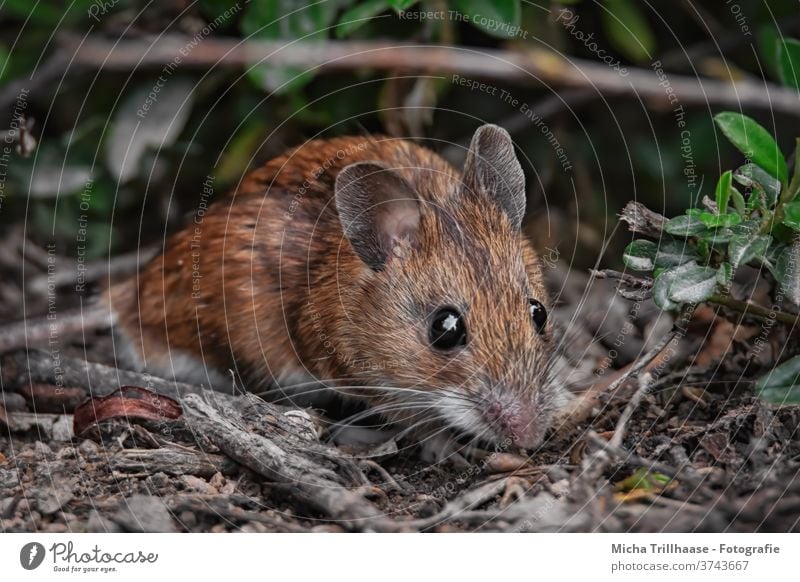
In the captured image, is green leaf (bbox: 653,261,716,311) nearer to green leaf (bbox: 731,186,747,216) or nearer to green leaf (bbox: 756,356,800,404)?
green leaf (bbox: 731,186,747,216)

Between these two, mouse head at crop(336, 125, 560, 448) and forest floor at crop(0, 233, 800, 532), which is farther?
mouse head at crop(336, 125, 560, 448)

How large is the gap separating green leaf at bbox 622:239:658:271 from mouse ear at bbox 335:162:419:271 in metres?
0.76

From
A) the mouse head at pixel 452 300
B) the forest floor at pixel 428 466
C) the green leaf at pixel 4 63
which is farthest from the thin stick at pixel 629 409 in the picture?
the green leaf at pixel 4 63

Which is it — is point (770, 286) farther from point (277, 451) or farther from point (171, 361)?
point (171, 361)

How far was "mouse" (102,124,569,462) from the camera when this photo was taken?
3.32 m

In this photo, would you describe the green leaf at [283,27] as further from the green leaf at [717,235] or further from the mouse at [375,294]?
the green leaf at [717,235]

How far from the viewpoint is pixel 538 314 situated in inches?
135

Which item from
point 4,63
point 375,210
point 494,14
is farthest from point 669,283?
point 4,63

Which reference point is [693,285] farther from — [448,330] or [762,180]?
[448,330]

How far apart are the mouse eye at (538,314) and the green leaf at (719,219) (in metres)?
0.67

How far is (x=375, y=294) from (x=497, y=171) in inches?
24.5
